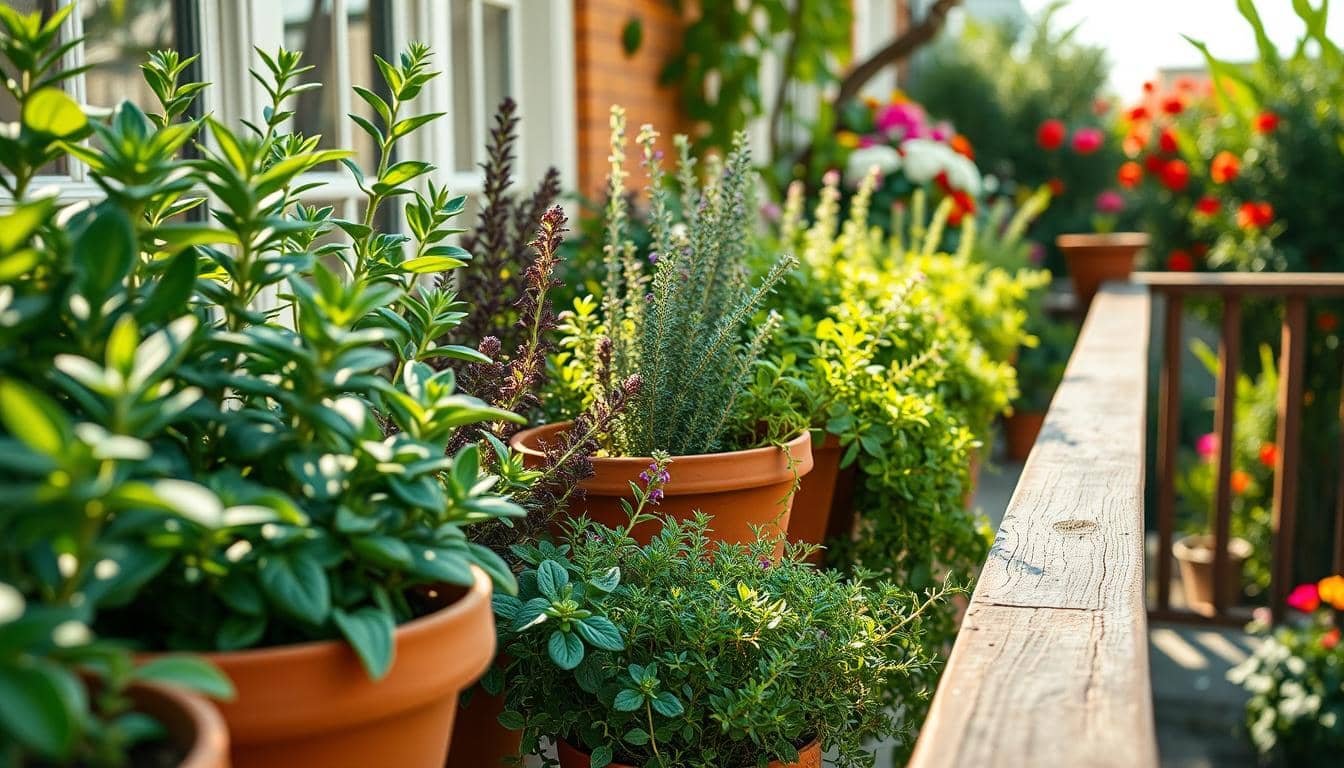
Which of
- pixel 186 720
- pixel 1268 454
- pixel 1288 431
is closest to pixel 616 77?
pixel 1288 431

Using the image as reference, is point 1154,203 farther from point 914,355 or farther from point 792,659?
point 792,659

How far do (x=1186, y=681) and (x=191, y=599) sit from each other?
16.3 feet

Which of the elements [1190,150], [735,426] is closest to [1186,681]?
[1190,150]

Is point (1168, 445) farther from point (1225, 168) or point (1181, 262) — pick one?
point (1181, 262)

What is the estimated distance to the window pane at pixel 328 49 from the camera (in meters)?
2.62

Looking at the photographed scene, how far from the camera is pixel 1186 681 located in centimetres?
505

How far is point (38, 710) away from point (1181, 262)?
23.0 ft

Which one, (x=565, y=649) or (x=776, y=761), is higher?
(x=565, y=649)

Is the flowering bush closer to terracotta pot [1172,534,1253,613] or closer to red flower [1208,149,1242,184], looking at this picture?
terracotta pot [1172,534,1253,613]

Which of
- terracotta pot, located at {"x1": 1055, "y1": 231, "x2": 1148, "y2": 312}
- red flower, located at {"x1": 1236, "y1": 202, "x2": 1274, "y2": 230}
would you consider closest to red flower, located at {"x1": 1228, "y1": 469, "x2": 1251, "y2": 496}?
red flower, located at {"x1": 1236, "y1": 202, "x2": 1274, "y2": 230}

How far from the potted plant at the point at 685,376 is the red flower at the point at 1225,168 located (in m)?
5.27

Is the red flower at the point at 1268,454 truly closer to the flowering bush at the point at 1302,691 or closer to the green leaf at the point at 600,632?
the flowering bush at the point at 1302,691

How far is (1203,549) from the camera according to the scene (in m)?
7.02

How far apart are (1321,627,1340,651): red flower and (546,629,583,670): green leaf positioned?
3864 millimetres
